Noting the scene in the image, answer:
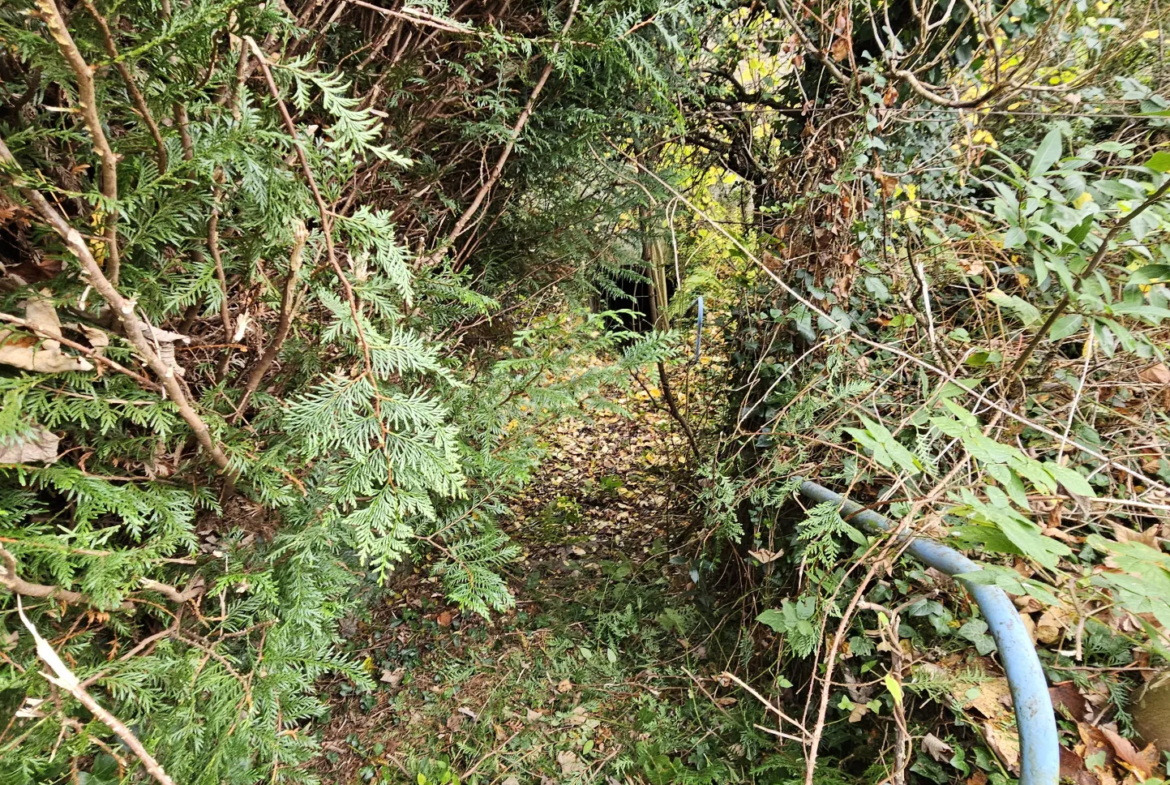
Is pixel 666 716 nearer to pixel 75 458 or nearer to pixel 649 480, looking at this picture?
pixel 649 480

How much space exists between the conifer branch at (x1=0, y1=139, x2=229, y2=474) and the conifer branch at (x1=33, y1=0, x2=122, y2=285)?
0.04m

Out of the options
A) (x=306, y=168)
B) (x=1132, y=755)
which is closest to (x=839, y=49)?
(x=306, y=168)

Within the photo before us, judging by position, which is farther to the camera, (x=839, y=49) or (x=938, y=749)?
(x=839, y=49)

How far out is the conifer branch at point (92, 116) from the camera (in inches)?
28.0

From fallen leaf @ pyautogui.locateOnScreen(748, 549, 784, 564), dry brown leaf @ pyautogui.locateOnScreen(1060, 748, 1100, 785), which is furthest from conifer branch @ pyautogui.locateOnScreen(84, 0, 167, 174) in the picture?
dry brown leaf @ pyautogui.locateOnScreen(1060, 748, 1100, 785)

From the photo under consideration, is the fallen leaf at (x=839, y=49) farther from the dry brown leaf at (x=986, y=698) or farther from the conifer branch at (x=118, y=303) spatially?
the conifer branch at (x=118, y=303)

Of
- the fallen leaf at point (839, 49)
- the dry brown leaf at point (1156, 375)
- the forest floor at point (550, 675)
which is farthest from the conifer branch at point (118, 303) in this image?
the dry brown leaf at point (1156, 375)

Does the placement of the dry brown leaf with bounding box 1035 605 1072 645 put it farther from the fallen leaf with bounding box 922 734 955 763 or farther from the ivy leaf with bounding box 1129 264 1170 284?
the ivy leaf with bounding box 1129 264 1170 284

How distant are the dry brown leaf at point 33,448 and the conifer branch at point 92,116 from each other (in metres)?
0.38

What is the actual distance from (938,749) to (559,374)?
167cm

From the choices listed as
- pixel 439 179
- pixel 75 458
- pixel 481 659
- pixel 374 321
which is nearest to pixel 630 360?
pixel 374 321

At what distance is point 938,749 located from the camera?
1492mm

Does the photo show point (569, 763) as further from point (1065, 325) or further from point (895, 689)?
point (1065, 325)

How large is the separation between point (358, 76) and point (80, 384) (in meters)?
1.22
